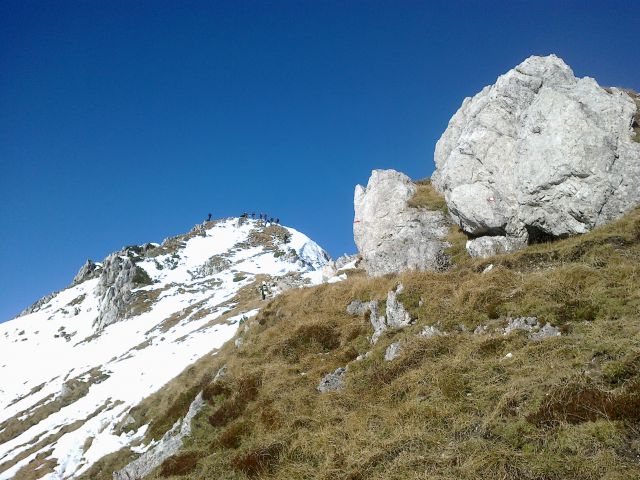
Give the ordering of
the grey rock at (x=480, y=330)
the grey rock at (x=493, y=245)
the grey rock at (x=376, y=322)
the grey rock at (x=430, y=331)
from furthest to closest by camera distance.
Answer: the grey rock at (x=493, y=245)
the grey rock at (x=376, y=322)
the grey rock at (x=430, y=331)
the grey rock at (x=480, y=330)

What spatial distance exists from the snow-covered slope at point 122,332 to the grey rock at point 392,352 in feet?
83.6

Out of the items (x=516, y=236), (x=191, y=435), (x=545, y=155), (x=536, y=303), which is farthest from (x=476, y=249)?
(x=191, y=435)

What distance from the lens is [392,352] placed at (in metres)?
16.9

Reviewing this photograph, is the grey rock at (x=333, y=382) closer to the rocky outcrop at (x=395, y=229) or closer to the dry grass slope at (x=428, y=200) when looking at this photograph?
the rocky outcrop at (x=395, y=229)

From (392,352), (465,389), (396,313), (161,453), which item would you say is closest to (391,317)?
(396,313)

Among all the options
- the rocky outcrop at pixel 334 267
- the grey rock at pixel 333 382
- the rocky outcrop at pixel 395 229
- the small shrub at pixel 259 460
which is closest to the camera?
the small shrub at pixel 259 460

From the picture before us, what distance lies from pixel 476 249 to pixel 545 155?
21.4 feet

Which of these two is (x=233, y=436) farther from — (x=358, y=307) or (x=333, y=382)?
(x=358, y=307)

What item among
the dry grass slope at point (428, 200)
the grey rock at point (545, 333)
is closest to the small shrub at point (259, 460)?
the grey rock at point (545, 333)

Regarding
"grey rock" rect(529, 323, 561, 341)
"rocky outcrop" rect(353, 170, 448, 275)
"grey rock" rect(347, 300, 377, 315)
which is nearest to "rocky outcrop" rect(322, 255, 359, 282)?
"rocky outcrop" rect(353, 170, 448, 275)

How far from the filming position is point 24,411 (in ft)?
218

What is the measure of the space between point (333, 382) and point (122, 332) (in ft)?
299

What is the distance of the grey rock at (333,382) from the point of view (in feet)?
56.1

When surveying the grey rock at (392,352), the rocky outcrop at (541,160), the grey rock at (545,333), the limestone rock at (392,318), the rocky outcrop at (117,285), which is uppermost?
the rocky outcrop at (117,285)
